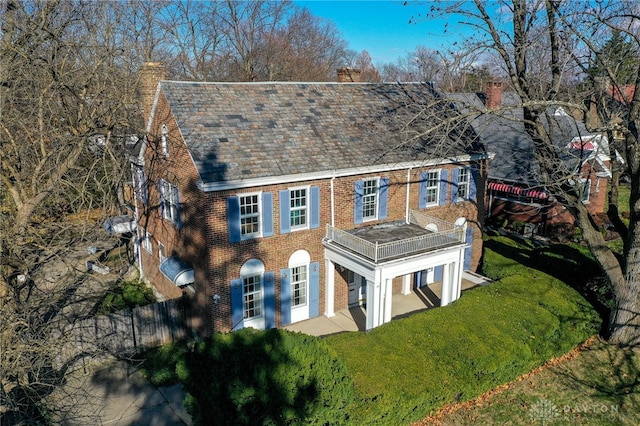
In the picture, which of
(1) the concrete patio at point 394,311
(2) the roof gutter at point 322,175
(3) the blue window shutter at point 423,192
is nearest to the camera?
(2) the roof gutter at point 322,175

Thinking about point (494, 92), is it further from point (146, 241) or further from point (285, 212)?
point (146, 241)

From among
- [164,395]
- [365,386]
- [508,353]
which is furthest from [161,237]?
[508,353]

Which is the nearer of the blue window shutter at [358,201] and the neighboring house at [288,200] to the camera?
the neighboring house at [288,200]

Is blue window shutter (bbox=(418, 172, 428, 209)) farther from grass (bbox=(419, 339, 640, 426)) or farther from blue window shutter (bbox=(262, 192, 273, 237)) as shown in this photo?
grass (bbox=(419, 339, 640, 426))

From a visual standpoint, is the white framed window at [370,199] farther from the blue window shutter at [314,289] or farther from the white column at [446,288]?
the white column at [446,288]

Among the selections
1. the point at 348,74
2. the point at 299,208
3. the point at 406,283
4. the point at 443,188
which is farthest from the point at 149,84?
the point at 406,283

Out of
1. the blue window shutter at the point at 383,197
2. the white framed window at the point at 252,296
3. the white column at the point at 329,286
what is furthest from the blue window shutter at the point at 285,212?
the blue window shutter at the point at 383,197

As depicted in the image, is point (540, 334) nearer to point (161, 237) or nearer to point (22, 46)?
point (161, 237)

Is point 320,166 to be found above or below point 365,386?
above
